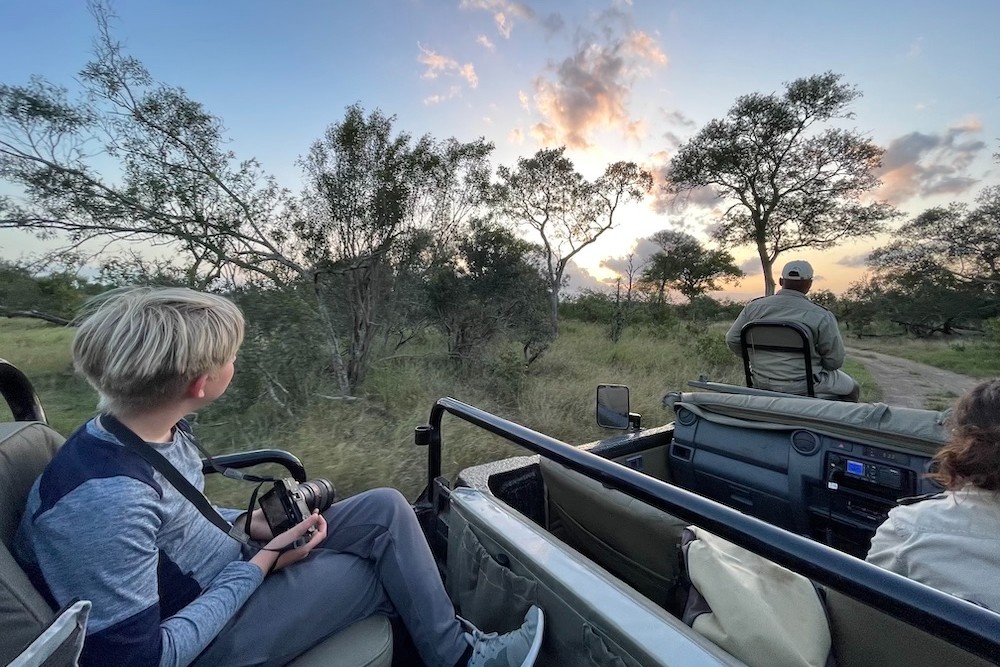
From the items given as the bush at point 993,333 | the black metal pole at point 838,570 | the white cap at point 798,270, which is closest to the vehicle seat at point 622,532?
the black metal pole at point 838,570

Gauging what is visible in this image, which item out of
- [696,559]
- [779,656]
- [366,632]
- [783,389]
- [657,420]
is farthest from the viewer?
[657,420]

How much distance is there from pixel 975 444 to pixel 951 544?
293 mm

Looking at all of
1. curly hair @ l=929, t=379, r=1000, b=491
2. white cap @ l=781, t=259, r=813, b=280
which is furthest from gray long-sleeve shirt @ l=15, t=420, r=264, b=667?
white cap @ l=781, t=259, r=813, b=280

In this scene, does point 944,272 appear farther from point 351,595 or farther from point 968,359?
point 351,595

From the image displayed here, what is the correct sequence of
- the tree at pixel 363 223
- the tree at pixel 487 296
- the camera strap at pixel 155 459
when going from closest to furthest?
1. the camera strap at pixel 155 459
2. the tree at pixel 363 223
3. the tree at pixel 487 296

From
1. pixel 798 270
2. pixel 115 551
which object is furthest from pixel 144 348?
pixel 798 270

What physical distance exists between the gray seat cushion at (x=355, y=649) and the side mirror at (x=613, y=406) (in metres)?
1.17

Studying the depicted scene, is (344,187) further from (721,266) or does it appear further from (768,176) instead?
(721,266)

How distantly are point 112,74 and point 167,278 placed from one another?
208 cm

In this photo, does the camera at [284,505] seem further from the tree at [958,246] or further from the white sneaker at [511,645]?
the tree at [958,246]

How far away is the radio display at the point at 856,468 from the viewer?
1686mm

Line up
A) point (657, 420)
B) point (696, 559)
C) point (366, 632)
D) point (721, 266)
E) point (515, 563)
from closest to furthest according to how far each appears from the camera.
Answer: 1. point (696, 559)
2. point (515, 563)
3. point (366, 632)
4. point (657, 420)
5. point (721, 266)

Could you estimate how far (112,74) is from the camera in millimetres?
4516

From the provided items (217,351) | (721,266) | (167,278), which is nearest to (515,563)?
(217,351)
